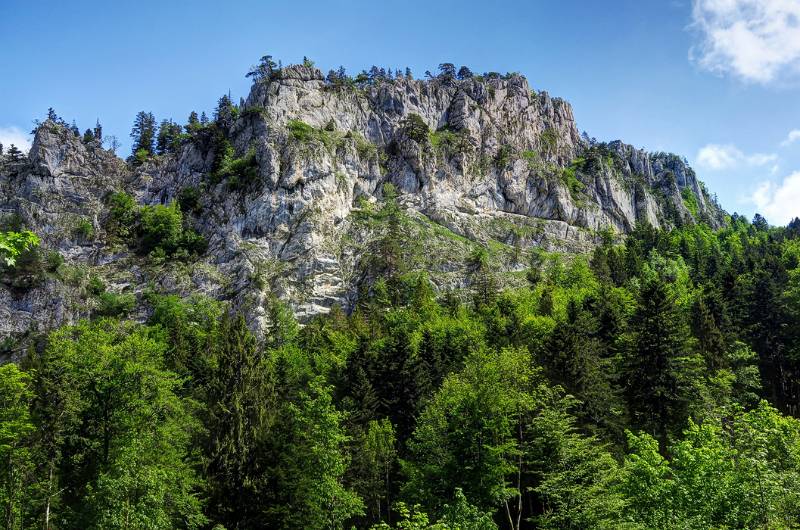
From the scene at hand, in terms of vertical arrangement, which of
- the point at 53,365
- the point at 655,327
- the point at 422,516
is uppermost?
the point at 655,327

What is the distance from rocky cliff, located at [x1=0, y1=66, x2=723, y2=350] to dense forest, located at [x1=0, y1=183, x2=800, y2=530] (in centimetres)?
3975

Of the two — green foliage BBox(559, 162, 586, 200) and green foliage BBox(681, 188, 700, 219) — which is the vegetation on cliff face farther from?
green foliage BBox(681, 188, 700, 219)

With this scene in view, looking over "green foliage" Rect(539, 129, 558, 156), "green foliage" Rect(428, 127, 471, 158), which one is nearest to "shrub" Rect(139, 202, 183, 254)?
"green foliage" Rect(428, 127, 471, 158)

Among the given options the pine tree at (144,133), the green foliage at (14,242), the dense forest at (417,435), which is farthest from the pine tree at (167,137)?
the green foliage at (14,242)

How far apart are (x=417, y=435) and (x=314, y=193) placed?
74.8 meters

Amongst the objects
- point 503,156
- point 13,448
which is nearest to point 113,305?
point 13,448

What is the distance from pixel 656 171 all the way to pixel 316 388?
192526 mm

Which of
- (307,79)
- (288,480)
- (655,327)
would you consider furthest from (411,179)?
(288,480)

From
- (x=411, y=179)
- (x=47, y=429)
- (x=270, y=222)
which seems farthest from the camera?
(x=411, y=179)

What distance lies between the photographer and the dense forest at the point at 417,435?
25.4m

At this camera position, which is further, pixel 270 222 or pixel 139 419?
pixel 270 222

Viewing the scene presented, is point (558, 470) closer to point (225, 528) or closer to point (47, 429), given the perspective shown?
point (225, 528)

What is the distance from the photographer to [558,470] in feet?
92.2

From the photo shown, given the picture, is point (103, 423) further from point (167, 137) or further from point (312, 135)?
point (167, 137)
